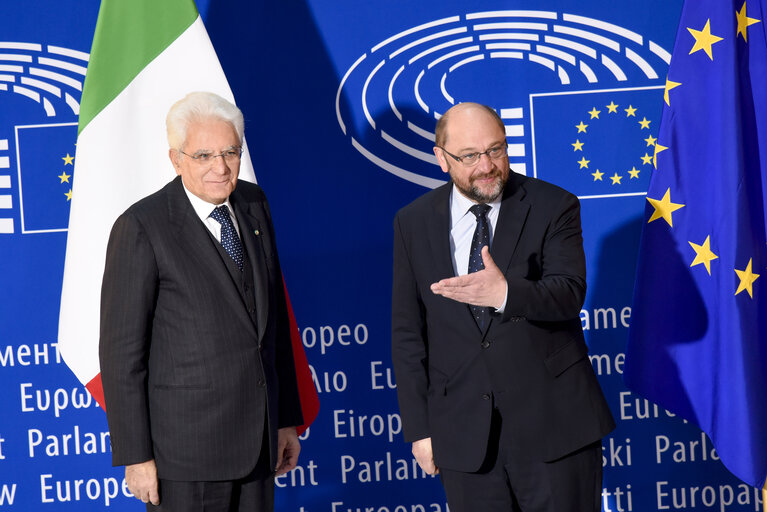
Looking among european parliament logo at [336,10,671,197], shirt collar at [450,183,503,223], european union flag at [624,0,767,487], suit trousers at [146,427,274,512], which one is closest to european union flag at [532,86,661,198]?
european parliament logo at [336,10,671,197]

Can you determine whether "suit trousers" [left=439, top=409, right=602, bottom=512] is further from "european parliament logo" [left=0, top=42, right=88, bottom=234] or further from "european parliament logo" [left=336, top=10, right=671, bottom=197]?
"european parliament logo" [left=0, top=42, right=88, bottom=234]

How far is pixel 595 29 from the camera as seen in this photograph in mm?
3277

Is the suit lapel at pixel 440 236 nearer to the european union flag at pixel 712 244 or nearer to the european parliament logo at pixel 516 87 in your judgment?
the european union flag at pixel 712 244

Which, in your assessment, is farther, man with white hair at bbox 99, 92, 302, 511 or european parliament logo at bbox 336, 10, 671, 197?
european parliament logo at bbox 336, 10, 671, 197

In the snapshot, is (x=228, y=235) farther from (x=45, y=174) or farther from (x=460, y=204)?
(x=45, y=174)

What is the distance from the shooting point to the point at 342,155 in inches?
130

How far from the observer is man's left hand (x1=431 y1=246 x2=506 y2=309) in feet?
6.04

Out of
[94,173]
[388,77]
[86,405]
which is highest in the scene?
[388,77]

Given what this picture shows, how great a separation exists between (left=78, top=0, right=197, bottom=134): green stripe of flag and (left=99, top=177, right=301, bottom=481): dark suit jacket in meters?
0.95

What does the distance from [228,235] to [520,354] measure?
86 cm

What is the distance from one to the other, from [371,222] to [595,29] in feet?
4.08

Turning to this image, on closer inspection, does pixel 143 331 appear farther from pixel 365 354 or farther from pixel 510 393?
pixel 365 354

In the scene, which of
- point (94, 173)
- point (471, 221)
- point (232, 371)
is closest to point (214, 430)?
point (232, 371)

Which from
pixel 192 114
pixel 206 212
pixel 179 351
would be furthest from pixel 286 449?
pixel 192 114
